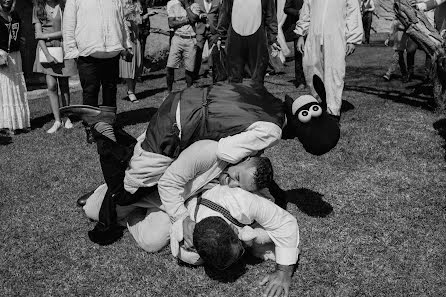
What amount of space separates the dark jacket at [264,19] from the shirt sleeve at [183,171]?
4.07 metres

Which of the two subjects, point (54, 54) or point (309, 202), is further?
point (54, 54)

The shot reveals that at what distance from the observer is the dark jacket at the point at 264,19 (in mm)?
6730

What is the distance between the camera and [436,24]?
8.34m

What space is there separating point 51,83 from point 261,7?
308cm

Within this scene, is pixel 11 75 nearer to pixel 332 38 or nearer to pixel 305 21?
pixel 305 21

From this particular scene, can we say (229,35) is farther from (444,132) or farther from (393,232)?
(393,232)

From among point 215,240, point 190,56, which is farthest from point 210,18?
point 215,240

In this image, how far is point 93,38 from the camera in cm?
578

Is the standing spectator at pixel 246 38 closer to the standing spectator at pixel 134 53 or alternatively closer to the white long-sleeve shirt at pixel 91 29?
the white long-sleeve shirt at pixel 91 29

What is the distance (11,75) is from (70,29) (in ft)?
4.67

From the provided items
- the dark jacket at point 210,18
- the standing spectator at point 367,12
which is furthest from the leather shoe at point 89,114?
the standing spectator at point 367,12

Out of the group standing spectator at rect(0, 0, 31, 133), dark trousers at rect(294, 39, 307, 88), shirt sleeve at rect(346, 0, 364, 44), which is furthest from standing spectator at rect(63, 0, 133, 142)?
dark trousers at rect(294, 39, 307, 88)

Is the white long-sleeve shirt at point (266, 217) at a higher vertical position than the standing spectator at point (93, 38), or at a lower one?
lower

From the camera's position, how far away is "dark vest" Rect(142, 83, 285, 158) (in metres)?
3.04
